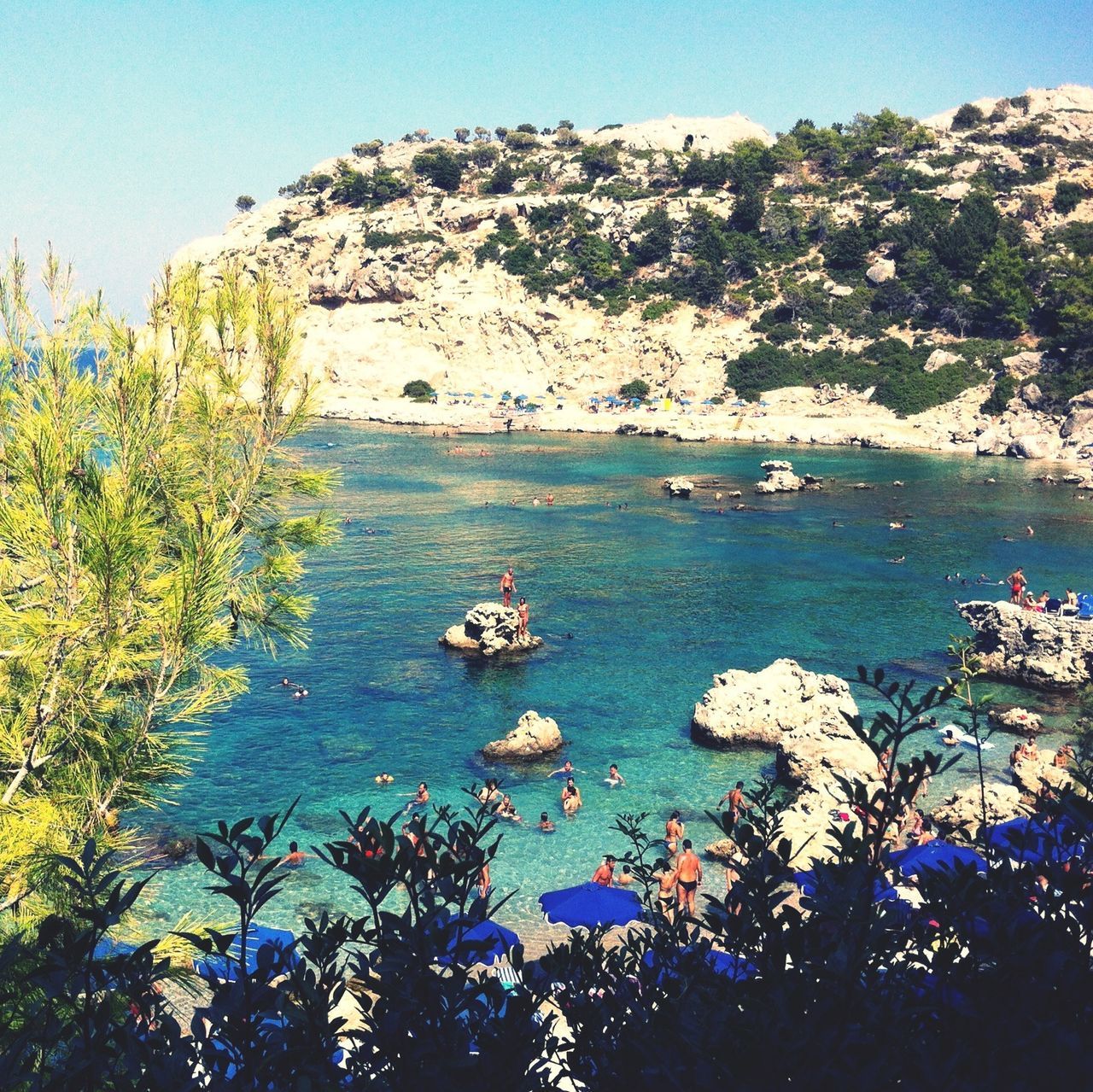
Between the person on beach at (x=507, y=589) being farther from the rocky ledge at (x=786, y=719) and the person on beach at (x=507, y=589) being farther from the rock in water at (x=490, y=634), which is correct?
the rocky ledge at (x=786, y=719)

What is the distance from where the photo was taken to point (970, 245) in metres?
98.2

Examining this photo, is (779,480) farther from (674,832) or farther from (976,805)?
(674,832)

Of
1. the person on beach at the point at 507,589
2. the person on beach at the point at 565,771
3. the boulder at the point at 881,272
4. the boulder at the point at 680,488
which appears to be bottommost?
the person on beach at the point at 565,771

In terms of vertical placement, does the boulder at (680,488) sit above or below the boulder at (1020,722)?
above

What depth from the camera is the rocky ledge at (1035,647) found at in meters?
30.1

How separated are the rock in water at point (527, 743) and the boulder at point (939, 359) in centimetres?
7970

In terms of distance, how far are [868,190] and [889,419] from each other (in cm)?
4264

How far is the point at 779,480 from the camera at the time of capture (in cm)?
6612

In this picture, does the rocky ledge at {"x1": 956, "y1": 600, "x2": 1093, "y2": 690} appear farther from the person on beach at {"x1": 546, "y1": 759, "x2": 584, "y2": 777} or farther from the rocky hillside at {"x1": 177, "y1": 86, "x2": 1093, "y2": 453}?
the rocky hillside at {"x1": 177, "y1": 86, "x2": 1093, "y2": 453}

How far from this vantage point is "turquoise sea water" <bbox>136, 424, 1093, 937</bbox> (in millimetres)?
22469

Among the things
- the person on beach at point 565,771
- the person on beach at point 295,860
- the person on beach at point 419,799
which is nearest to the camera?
the person on beach at point 295,860

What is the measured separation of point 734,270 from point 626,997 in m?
110

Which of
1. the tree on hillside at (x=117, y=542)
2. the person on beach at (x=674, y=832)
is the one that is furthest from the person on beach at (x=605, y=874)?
the tree on hillside at (x=117, y=542)

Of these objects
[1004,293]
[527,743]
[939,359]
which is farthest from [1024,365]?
[527,743]
